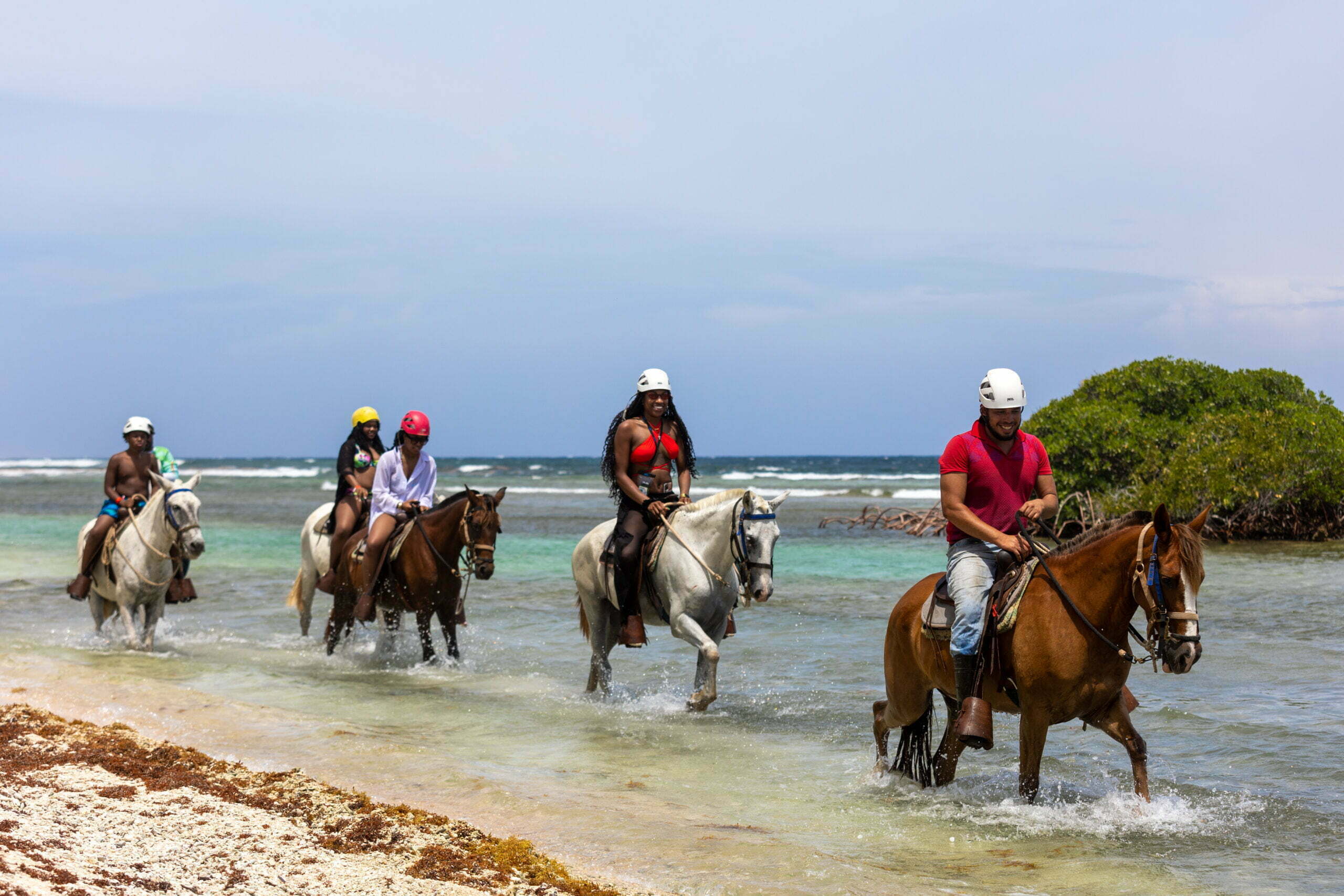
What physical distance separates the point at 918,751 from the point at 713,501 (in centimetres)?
282

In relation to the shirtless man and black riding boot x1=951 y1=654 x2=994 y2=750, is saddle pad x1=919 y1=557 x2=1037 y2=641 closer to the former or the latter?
black riding boot x1=951 y1=654 x2=994 y2=750

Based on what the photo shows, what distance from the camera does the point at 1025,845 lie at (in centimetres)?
583

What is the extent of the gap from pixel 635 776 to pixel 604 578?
8.16 ft

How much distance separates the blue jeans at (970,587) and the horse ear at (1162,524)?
86cm

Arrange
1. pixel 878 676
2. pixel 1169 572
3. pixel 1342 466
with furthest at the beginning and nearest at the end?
pixel 1342 466
pixel 878 676
pixel 1169 572

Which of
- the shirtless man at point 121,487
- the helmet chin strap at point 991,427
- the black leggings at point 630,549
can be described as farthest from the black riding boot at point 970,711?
the shirtless man at point 121,487

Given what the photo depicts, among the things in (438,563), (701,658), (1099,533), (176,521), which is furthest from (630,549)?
(176,521)

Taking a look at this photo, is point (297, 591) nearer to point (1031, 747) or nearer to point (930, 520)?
point (1031, 747)

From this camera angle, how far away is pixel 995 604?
5945mm

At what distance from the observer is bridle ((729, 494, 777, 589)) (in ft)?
27.7

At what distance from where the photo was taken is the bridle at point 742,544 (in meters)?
8.45

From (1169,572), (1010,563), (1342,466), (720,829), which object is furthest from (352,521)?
(1342,466)

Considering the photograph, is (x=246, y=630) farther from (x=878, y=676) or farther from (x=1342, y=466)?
(x=1342, y=466)

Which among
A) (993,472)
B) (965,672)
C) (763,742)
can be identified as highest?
(993,472)
